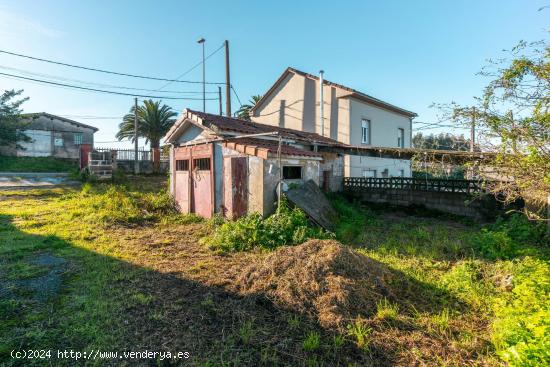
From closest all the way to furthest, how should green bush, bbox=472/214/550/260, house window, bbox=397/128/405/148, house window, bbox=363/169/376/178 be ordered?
green bush, bbox=472/214/550/260
house window, bbox=363/169/376/178
house window, bbox=397/128/405/148

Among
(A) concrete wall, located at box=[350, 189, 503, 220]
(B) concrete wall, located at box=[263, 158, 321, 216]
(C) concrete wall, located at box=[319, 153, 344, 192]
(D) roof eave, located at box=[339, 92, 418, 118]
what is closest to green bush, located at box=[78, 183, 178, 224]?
(B) concrete wall, located at box=[263, 158, 321, 216]

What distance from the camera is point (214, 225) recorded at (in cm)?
877

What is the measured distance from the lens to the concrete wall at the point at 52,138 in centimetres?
2467

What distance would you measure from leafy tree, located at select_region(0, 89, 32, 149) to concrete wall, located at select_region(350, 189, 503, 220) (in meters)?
25.0

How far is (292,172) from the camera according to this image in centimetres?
909

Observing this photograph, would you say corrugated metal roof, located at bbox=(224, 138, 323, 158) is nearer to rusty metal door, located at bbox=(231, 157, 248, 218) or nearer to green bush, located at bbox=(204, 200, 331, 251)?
rusty metal door, located at bbox=(231, 157, 248, 218)

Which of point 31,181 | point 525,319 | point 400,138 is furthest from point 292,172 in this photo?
point 31,181

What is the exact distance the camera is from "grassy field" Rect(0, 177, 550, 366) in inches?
121

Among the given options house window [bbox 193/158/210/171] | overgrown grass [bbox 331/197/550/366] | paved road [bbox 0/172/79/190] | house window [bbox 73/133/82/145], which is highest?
house window [bbox 73/133/82/145]

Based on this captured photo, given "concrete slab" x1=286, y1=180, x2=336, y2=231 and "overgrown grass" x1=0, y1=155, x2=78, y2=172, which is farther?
"overgrown grass" x1=0, y1=155, x2=78, y2=172

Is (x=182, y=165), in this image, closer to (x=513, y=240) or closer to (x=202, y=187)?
(x=202, y=187)

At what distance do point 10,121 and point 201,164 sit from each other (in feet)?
67.9

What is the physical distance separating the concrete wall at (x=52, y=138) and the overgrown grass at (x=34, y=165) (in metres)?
2.21

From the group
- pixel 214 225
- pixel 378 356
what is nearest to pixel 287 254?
pixel 378 356
